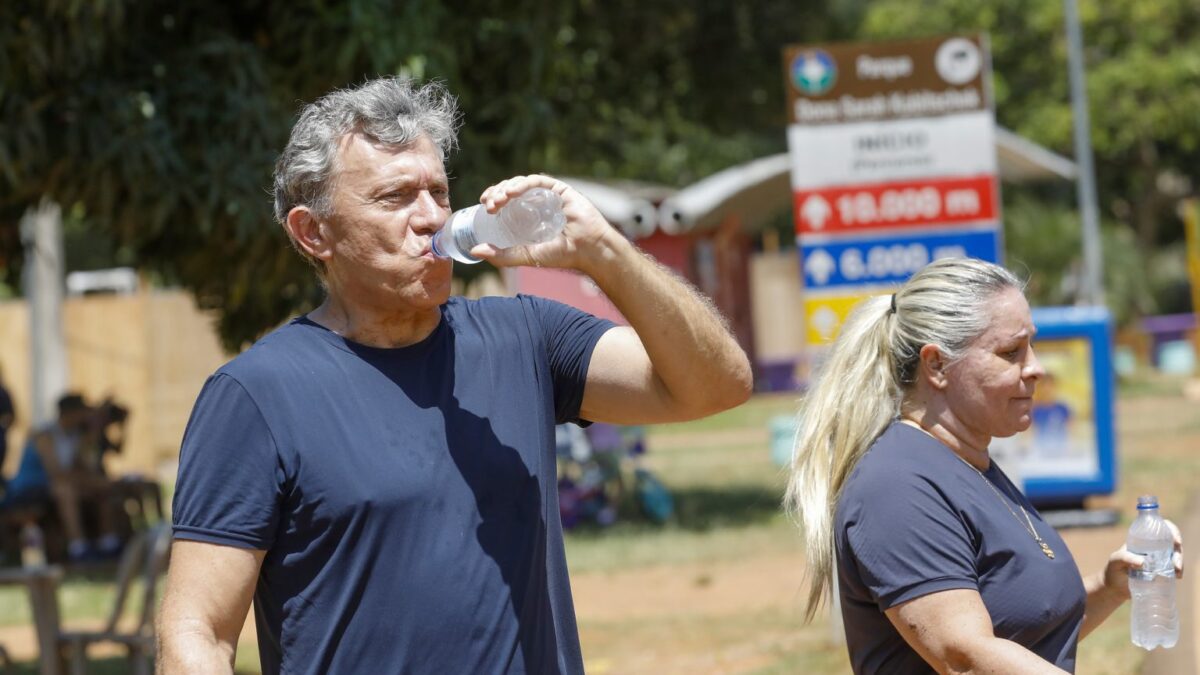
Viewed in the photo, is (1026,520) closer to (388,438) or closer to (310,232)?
(388,438)

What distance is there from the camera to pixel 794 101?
8531 millimetres

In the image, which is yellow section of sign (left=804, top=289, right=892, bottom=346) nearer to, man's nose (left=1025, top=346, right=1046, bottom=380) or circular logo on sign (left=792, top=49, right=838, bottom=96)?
circular logo on sign (left=792, top=49, right=838, bottom=96)

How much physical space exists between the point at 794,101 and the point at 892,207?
2.61ft

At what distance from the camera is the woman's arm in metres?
2.70

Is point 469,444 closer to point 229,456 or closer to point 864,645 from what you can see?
point 229,456

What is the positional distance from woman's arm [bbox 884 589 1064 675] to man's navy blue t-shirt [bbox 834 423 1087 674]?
0.02m

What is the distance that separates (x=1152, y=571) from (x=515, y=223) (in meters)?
1.55

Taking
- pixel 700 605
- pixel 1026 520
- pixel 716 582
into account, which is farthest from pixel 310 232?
pixel 716 582

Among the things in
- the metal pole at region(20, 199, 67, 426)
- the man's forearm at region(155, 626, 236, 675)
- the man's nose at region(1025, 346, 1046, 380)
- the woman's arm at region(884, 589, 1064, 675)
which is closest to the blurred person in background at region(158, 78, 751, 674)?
the man's forearm at region(155, 626, 236, 675)

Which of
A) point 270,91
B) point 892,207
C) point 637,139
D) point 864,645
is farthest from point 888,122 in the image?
point 637,139

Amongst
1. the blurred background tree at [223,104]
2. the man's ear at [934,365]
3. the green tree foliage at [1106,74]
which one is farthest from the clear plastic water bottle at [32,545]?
the green tree foliage at [1106,74]

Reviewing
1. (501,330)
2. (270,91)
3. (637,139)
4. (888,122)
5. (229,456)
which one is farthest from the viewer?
(637,139)

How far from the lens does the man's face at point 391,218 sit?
2.58 m

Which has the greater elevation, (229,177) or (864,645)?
(229,177)
